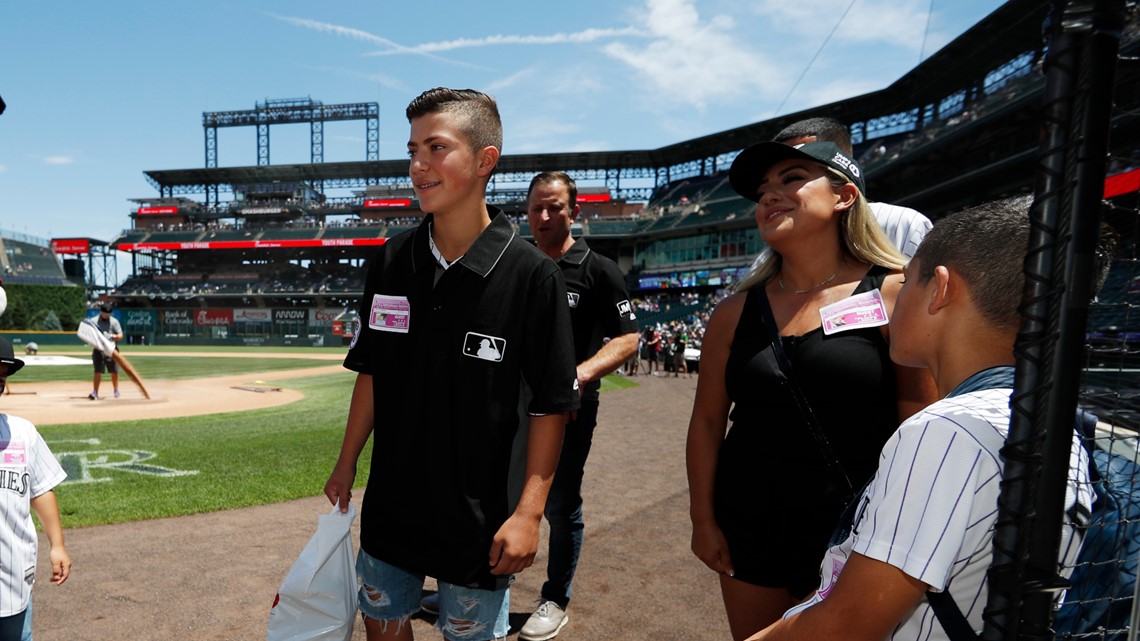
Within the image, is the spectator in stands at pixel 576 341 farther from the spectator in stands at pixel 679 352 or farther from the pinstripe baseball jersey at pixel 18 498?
the spectator in stands at pixel 679 352

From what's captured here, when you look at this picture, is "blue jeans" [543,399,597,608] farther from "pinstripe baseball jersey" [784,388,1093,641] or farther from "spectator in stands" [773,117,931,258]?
"pinstripe baseball jersey" [784,388,1093,641]

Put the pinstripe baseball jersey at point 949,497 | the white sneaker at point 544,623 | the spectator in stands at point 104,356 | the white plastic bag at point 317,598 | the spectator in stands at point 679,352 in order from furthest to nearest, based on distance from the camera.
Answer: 1. the spectator in stands at point 679,352
2. the spectator in stands at point 104,356
3. the white sneaker at point 544,623
4. the white plastic bag at point 317,598
5. the pinstripe baseball jersey at point 949,497

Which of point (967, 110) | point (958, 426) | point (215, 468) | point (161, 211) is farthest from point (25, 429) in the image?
point (161, 211)

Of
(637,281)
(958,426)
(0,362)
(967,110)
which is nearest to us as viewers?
(958,426)

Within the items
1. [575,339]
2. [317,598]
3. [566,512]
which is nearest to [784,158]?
[575,339]

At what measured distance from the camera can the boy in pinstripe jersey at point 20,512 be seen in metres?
2.36

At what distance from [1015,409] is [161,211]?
88.6 meters

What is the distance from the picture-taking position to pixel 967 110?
109 ft

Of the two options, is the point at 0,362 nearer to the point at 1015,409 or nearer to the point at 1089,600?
the point at 1015,409

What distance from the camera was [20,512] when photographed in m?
2.46

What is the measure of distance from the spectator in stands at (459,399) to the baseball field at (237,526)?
171mm

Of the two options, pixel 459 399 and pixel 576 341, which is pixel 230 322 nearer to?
pixel 576 341

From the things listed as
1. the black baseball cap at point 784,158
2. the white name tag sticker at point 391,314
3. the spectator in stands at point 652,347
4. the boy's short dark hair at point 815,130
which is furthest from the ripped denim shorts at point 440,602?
the spectator in stands at point 652,347

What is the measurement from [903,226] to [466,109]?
2221 mm
